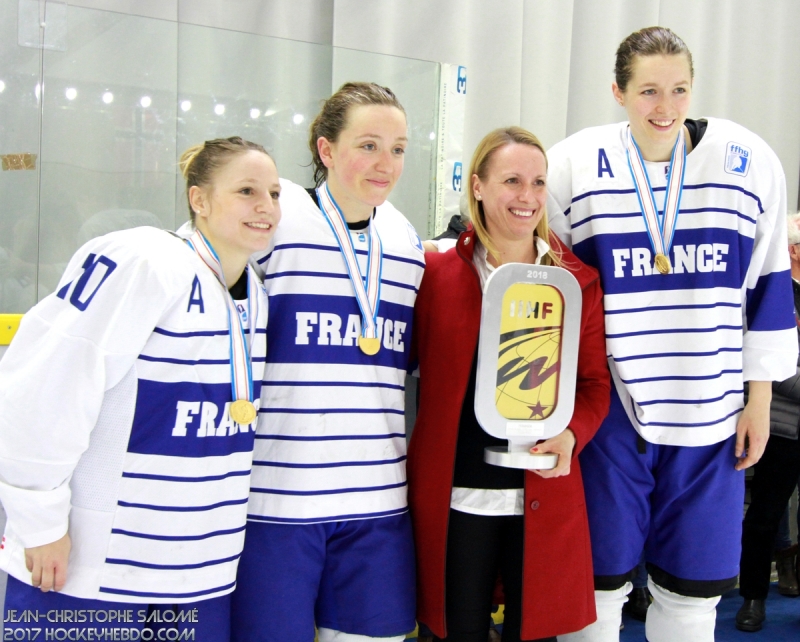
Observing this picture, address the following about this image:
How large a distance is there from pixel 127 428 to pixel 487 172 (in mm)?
1149

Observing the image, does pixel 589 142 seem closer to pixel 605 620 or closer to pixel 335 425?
pixel 335 425

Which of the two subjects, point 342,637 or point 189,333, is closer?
point 189,333

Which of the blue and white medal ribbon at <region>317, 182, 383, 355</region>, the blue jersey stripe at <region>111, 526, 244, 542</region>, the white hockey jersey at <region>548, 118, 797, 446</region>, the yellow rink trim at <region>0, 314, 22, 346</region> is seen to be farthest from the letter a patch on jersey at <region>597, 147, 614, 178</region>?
the yellow rink trim at <region>0, 314, 22, 346</region>

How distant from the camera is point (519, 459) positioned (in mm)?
1890

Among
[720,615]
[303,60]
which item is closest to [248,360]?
[303,60]

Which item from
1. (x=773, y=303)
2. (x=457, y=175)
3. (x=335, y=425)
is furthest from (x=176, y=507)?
(x=457, y=175)

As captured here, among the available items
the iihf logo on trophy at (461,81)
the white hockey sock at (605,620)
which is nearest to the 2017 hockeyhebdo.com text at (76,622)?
the white hockey sock at (605,620)

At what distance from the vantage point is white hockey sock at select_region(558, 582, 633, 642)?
215 cm

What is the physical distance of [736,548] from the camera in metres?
2.21

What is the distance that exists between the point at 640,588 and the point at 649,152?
2.20 m

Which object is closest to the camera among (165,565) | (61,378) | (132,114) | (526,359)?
(61,378)

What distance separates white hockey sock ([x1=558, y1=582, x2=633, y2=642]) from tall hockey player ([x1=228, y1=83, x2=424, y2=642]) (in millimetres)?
526

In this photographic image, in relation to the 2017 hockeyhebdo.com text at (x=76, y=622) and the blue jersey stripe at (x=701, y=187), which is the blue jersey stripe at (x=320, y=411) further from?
the blue jersey stripe at (x=701, y=187)

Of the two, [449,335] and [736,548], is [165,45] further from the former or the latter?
[736,548]
